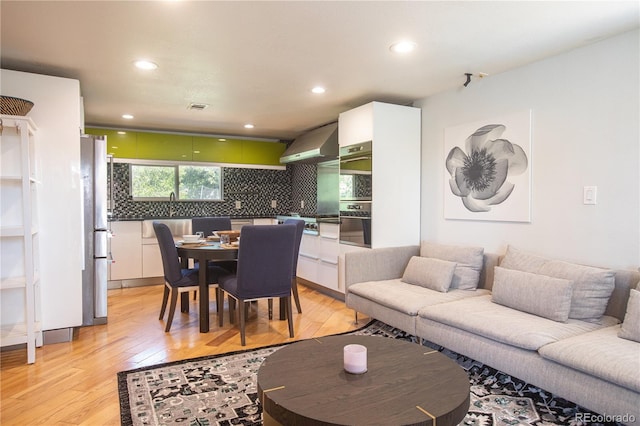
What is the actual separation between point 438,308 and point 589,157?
149cm

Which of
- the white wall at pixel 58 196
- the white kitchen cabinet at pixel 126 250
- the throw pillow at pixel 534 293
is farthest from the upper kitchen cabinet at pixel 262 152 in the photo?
the throw pillow at pixel 534 293

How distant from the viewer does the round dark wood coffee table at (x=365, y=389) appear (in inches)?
55.1

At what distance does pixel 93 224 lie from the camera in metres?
3.59

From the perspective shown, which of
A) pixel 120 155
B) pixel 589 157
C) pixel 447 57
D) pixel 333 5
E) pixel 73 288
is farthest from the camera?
pixel 120 155

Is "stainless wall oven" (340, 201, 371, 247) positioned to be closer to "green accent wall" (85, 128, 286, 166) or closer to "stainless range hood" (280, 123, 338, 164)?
"stainless range hood" (280, 123, 338, 164)

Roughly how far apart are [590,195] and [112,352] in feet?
12.1

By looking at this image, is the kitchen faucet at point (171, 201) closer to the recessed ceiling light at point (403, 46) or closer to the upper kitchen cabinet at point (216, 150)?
the upper kitchen cabinet at point (216, 150)

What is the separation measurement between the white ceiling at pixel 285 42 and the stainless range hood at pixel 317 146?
2.62 feet

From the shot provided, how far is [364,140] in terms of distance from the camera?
4035 mm

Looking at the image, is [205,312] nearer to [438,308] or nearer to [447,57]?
[438,308]

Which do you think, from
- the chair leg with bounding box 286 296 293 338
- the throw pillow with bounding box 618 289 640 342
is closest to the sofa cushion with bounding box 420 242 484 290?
the throw pillow with bounding box 618 289 640 342

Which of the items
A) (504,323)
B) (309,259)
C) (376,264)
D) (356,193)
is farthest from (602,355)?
(309,259)

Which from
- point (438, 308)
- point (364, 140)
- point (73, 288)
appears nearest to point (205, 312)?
point (73, 288)

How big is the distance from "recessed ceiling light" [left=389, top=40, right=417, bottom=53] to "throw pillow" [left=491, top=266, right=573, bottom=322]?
172 centimetres
